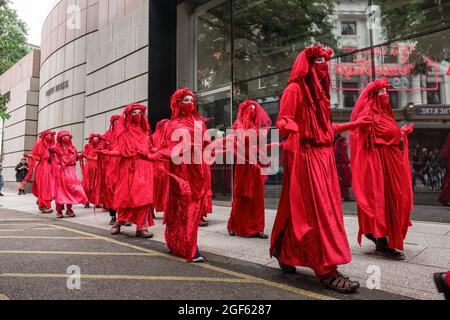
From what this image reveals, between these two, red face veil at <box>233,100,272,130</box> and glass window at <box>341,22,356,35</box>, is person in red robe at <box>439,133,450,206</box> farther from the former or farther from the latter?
red face veil at <box>233,100,272,130</box>

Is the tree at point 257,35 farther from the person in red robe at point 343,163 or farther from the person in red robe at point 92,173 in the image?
the person in red robe at point 92,173

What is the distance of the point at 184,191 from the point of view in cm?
384

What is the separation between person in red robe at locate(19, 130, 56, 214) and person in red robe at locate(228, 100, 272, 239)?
16.8 feet

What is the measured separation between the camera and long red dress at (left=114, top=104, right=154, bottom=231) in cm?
535

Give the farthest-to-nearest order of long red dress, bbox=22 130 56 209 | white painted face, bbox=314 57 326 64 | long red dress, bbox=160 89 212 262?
long red dress, bbox=22 130 56 209
long red dress, bbox=160 89 212 262
white painted face, bbox=314 57 326 64

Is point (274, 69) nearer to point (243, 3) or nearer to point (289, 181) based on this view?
point (243, 3)

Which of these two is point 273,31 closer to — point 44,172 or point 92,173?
point 92,173

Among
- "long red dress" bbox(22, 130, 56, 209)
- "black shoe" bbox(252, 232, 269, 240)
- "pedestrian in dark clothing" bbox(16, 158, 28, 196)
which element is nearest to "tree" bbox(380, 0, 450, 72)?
"black shoe" bbox(252, 232, 269, 240)

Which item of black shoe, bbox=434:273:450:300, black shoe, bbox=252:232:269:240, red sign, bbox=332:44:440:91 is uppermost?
red sign, bbox=332:44:440:91

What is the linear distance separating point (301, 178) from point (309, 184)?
9 centimetres

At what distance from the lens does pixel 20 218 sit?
7.99 meters

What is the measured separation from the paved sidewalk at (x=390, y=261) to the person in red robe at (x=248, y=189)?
23cm

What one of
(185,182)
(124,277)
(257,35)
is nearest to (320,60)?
(185,182)
